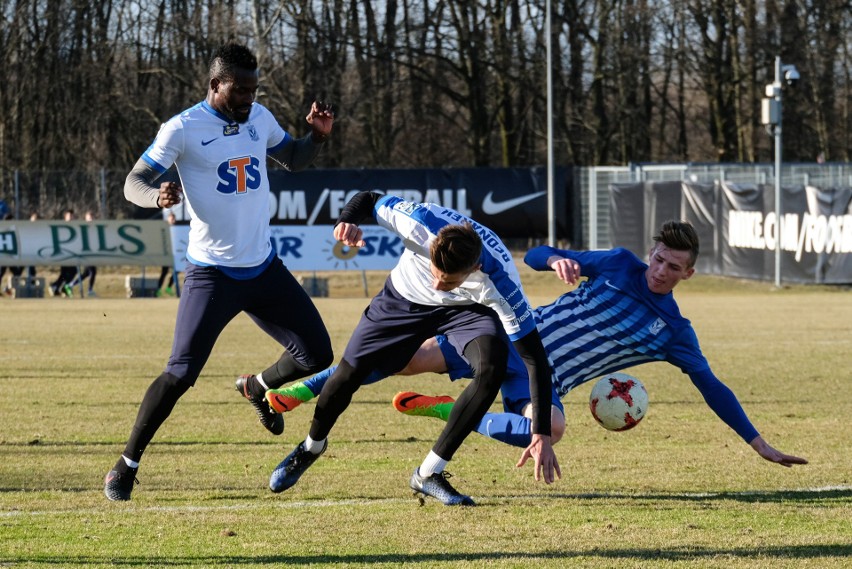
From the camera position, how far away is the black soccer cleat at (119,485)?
568cm

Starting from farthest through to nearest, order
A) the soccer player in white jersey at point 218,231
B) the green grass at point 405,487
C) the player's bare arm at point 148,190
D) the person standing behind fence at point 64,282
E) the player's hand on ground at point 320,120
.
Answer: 1. the person standing behind fence at point 64,282
2. the player's hand on ground at point 320,120
3. the soccer player in white jersey at point 218,231
4. the player's bare arm at point 148,190
5. the green grass at point 405,487

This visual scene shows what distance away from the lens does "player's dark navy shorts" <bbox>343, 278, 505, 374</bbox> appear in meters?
5.81

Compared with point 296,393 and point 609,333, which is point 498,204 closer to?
point 296,393

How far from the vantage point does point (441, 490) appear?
5609 mm

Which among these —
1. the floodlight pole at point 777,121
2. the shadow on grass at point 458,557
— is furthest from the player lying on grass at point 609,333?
the floodlight pole at point 777,121

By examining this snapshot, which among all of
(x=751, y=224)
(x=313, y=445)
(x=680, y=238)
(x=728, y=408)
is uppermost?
(x=680, y=238)

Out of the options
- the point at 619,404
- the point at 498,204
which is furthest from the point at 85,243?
the point at 619,404

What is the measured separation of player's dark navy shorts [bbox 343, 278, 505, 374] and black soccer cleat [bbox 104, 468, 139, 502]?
112cm

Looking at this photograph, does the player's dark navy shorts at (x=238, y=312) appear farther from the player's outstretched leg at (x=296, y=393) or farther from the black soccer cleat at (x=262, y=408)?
the black soccer cleat at (x=262, y=408)

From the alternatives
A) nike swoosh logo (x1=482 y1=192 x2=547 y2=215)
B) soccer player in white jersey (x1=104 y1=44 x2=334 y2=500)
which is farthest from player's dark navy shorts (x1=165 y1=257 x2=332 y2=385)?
nike swoosh logo (x1=482 y1=192 x2=547 y2=215)

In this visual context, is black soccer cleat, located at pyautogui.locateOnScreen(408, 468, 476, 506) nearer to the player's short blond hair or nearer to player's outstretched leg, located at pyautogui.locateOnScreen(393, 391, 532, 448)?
player's outstretched leg, located at pyautogui.locateOnScreen(393, 391, 532, 448)

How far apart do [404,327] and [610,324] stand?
1061 mm

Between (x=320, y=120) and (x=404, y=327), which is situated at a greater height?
(x=320, y=120)

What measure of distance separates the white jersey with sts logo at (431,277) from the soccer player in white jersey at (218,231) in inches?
23.0
